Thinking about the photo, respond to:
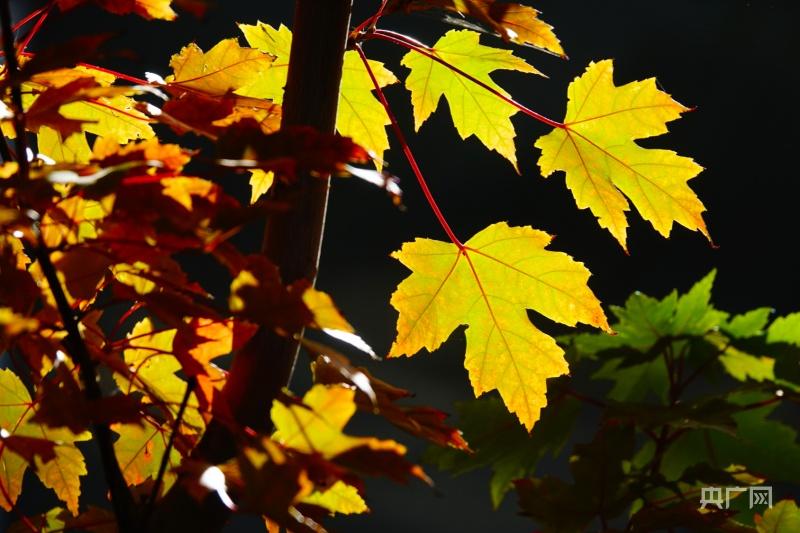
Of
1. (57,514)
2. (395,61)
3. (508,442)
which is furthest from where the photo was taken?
(395,61)

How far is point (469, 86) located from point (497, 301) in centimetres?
17

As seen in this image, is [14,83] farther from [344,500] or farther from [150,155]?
[344,500]

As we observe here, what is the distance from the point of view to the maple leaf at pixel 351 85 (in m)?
0.61

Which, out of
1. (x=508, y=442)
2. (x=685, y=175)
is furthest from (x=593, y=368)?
(x=685, y=175)

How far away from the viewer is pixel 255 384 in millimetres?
428

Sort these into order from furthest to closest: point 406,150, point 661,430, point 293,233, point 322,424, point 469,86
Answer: point 661,430, point 469,86, point 406,150, point 293,233, point 322,424

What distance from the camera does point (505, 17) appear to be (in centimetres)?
50

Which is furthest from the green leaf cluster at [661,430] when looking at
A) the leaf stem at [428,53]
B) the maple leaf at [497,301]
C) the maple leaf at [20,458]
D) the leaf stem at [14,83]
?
the leaf stem at [14,83]

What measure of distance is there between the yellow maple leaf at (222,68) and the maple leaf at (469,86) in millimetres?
122

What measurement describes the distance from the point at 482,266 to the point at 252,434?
0.27 meters

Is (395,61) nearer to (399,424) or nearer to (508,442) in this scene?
(508,442)

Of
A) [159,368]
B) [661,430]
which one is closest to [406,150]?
[159,368]

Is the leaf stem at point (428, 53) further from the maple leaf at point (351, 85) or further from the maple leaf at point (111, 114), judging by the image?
the maple leaf at point (111, 114)

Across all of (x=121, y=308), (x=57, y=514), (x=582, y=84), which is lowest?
(x=121, y=308)
